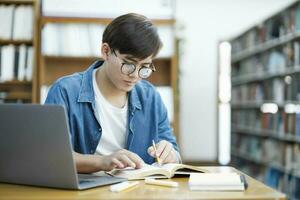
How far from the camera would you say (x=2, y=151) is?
120cm

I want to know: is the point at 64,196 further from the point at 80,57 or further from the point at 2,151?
the point at 80,57

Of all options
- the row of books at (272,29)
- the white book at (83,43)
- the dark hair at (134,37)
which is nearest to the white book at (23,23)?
the white book at (83,43)

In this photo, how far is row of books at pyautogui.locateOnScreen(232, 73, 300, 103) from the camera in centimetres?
420

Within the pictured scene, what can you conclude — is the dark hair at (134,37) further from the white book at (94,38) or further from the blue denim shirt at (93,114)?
the white book at (94,38)

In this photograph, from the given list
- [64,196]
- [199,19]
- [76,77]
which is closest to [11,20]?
[76,77]

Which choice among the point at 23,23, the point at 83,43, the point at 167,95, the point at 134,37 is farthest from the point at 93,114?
the point at 23,23

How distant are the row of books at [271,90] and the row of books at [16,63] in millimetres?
2391

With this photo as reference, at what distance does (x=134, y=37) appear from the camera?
142 cm

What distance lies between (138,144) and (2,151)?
0.54 metres

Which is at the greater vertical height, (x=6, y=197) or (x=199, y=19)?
(x=199, y=19)

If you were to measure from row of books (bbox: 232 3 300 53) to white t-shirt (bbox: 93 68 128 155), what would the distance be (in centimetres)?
291

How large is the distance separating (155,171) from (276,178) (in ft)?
12.2

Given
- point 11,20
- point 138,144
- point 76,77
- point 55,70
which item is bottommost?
point 138,144

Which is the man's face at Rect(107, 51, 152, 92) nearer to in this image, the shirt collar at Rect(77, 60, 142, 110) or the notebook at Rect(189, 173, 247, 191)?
the shirt collar at Rect(77, 60, 142, 110)
